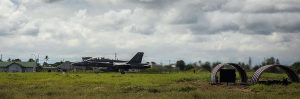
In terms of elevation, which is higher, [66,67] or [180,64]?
[180,64]

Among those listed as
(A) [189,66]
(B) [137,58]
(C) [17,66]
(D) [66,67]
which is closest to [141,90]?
(B) [137,58]

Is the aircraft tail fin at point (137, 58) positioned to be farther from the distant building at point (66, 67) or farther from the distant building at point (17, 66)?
the distant building at point (17, 66)

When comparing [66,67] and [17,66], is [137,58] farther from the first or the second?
[17,66]

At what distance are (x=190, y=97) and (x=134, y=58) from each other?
9426cm

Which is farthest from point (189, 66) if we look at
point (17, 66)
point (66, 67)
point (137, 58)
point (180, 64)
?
point (17, 66)

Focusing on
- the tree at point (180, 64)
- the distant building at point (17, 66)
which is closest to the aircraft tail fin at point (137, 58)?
the distant building at point (17, 66)

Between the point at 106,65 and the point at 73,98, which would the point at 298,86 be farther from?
the point at 106,65

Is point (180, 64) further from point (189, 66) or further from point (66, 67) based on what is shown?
point (66, 67)

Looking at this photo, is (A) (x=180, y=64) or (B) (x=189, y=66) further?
(A) (x=180, y=64)

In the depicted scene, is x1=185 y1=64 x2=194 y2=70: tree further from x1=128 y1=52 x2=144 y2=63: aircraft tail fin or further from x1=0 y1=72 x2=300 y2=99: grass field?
x1=0 y1=72 x2=300 y2=99: grass field

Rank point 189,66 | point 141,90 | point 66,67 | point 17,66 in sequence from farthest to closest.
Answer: point 189,66 → point 66,67 → point 17,66 → point 141,90

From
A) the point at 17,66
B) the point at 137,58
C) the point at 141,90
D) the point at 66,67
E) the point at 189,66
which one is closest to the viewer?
the point at 141,90

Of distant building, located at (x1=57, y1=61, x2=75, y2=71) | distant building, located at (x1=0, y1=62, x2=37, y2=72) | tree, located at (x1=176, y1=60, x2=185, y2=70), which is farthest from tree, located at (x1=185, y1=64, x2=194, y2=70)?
distant building, located at (x1=0, y1=62, x2=37, y2=72)

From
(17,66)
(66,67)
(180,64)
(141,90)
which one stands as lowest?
(141,90)
